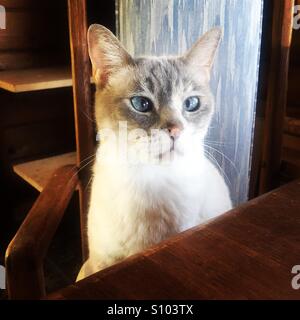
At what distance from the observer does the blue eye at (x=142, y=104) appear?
725mm

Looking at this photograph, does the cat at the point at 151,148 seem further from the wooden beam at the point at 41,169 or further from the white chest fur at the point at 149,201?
the wooden beam at the point at 41,169

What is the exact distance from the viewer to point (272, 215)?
26.9 inches

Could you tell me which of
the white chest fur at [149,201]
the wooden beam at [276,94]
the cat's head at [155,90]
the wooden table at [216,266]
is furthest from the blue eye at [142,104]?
the wooden beam at [276,94]

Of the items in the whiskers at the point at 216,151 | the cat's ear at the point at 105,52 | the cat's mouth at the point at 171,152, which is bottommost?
the whiskers at the point at 216,151

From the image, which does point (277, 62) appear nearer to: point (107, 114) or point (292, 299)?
point (107, 114)

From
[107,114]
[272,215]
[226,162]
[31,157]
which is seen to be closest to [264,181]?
[226,162]

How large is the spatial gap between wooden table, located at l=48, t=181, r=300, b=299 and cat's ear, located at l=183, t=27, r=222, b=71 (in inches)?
11.4

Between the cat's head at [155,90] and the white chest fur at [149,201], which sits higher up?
the cat's head at [155,90]

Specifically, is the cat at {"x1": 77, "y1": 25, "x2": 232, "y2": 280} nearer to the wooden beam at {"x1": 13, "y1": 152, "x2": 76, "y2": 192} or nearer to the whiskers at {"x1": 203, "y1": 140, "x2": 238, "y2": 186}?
the whiskers at {"x1": 203, "y1": 140, "x2": 238, "y2": 186}

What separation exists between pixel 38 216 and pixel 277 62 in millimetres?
624

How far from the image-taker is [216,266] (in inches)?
21.7

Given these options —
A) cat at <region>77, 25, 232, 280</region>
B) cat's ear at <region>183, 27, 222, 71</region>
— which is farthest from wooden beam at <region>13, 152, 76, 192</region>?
cat's ear at <region>183, 27, 222, 71</region>

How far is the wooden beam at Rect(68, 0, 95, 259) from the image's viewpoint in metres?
0.81

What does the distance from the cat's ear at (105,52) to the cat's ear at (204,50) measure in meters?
0.11
